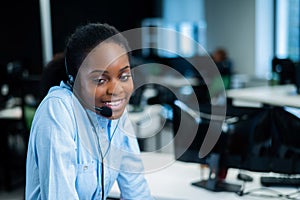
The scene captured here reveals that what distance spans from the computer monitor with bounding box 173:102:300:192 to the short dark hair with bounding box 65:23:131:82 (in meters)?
0.63

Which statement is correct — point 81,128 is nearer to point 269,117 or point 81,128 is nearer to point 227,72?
point 269,117

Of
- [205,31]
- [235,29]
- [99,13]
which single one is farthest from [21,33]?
[235,29]

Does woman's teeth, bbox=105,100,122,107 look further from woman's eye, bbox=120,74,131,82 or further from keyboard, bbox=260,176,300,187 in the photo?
keyboard, bbox=260,176,300,187

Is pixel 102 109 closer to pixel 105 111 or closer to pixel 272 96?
pixel 105 111

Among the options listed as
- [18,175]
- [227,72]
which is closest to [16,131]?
[18,175]

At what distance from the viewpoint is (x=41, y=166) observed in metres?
1.33

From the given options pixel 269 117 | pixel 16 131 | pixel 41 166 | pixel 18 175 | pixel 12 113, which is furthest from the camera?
pixel 16 131

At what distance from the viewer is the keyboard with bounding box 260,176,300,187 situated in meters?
1.93

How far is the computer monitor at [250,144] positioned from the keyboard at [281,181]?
9 centimetres

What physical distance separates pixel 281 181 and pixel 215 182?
0.30 m

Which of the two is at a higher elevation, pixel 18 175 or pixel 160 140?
pixel 160 140

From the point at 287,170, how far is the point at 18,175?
312cm

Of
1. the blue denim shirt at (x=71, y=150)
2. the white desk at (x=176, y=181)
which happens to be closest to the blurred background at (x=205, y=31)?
the white desk at (x=176, y=181)

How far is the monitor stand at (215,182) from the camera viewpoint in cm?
188
